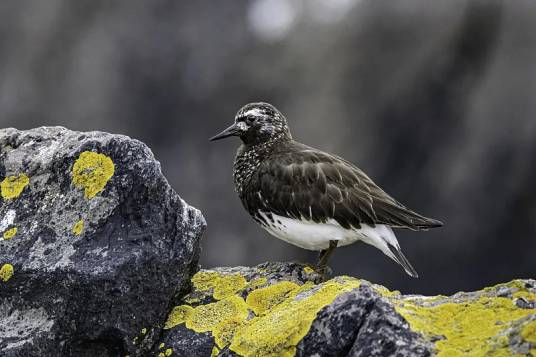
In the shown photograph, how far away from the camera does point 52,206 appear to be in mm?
6555

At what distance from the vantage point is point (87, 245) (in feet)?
20.6

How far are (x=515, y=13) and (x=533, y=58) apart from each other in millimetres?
1114

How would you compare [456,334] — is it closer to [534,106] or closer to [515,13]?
[534,106]

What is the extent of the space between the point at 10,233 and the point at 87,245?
70 cm

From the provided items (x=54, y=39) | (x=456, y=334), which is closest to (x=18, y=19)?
(x=54, y=39)

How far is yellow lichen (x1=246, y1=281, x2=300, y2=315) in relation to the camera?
6.93m

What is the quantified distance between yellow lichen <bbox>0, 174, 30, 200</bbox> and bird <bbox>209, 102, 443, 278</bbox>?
9.56 ft

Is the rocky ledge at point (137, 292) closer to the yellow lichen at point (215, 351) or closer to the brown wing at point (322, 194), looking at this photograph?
the yellow lichen at point (215, 351)

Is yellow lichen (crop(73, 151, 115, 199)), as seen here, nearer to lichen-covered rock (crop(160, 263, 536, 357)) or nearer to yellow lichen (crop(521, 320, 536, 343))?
lichen-covered rock (crop(160, 263, 536, 357))

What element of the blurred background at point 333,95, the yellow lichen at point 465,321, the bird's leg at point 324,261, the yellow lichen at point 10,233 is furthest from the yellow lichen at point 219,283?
the blurred background at point 333,95

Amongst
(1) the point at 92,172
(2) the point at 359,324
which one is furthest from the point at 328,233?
(2) the point at 359,324

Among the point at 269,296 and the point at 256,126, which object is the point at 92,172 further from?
the point at 256,126

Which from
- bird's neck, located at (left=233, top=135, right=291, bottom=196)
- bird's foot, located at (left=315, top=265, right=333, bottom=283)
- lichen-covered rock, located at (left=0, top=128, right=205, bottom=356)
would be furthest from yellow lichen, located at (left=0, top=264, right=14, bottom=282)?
bird's neck, located at (left=233, top=135, right=291, bottom=196)

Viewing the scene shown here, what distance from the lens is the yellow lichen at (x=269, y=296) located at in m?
6.93
